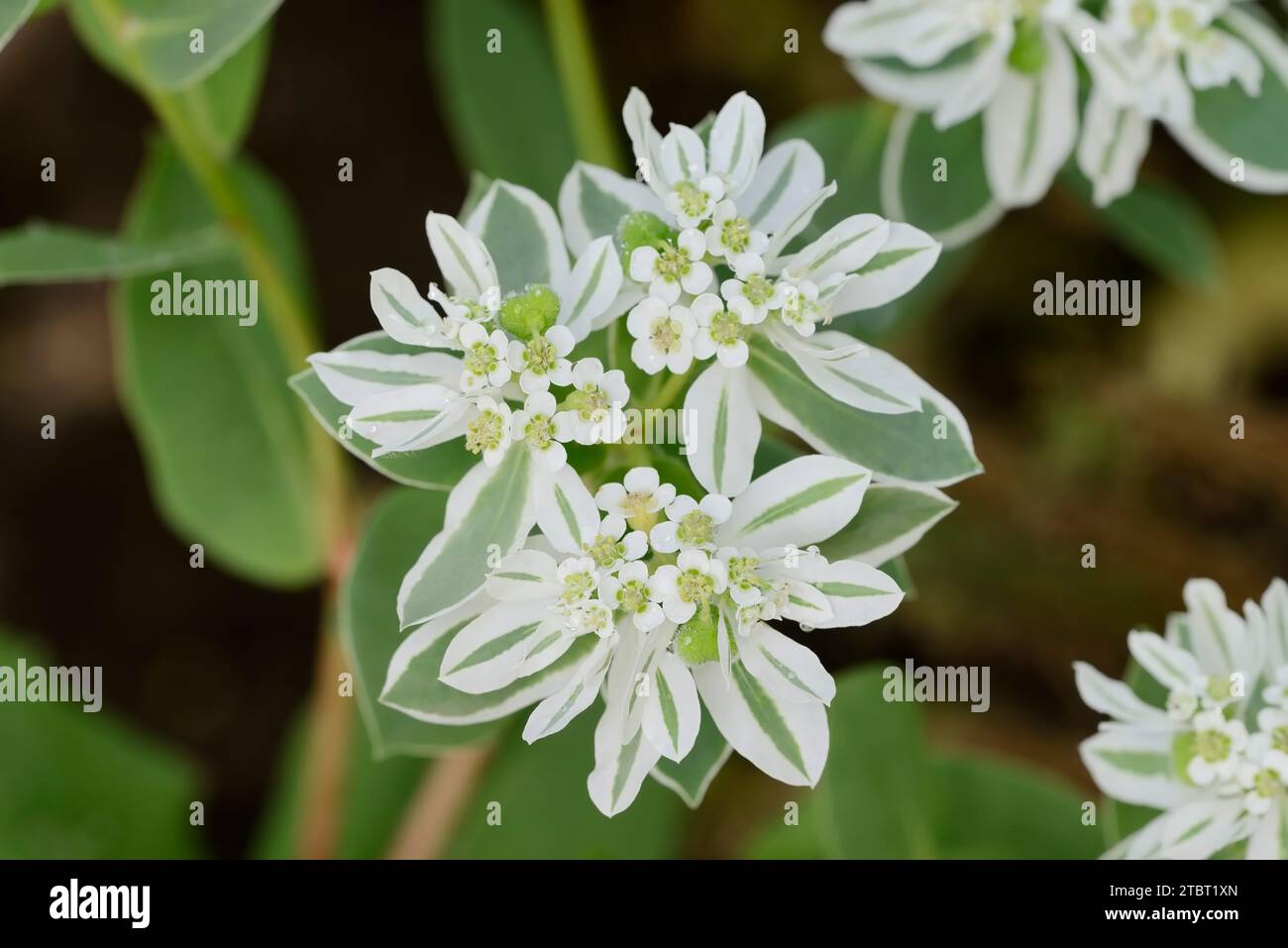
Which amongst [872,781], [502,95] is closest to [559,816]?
[872,781]

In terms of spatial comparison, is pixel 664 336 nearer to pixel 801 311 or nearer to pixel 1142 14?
pixel 801 311

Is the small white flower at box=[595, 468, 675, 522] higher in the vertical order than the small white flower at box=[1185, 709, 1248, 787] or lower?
higher

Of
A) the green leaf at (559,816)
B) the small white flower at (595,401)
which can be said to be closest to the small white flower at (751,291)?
the small white flower at (595,401)

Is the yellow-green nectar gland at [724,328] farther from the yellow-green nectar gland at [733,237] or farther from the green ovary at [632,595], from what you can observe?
the green ovary at [632,595]

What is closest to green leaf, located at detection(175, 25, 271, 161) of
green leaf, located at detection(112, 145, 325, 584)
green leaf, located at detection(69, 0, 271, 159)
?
green leaf, located at detection(69, 0, 271, 159)

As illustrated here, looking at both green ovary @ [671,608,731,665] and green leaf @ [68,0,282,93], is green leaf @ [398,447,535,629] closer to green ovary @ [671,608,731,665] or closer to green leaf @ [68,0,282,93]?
green ovary @ [671,608,731,665]
